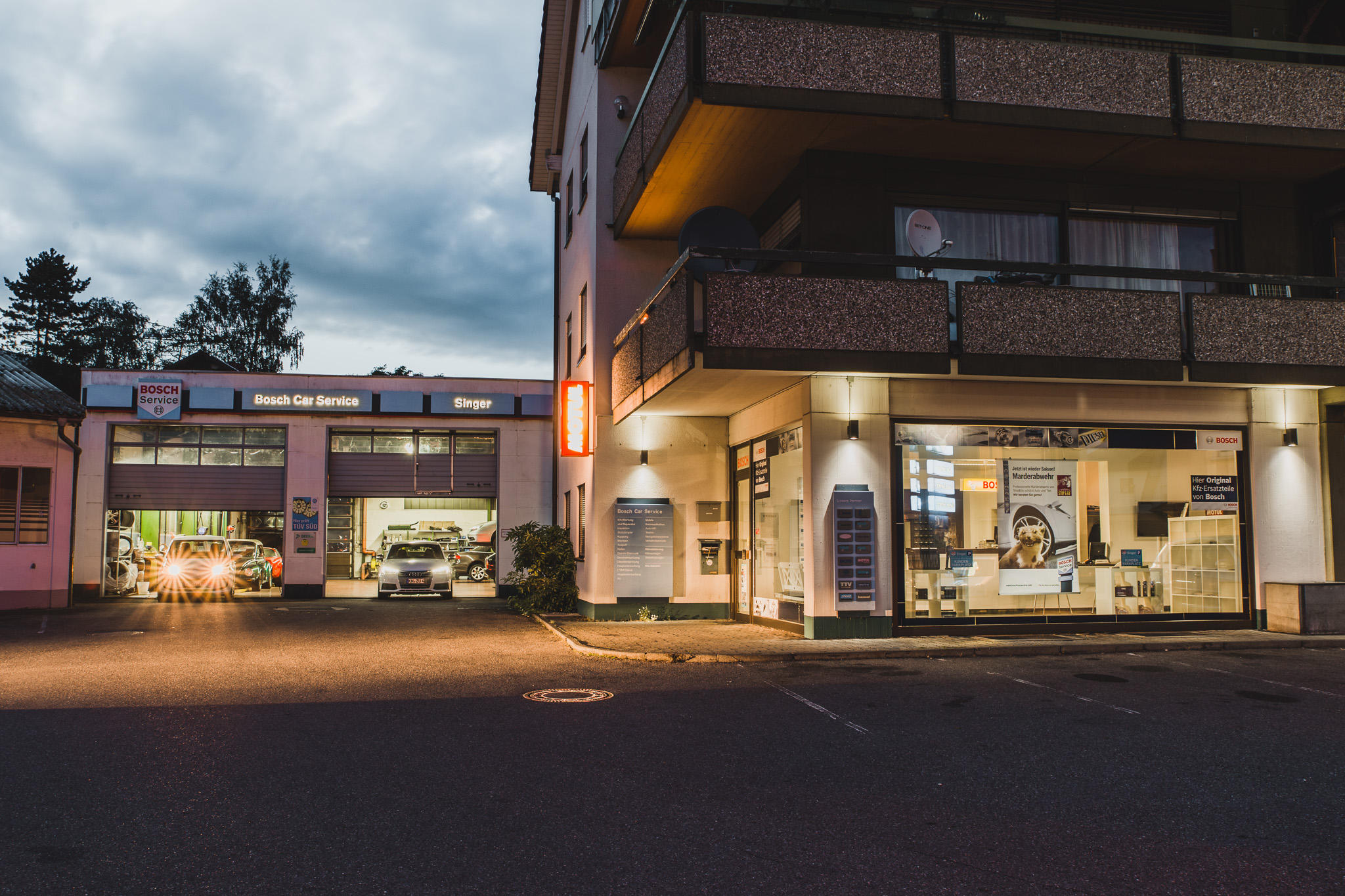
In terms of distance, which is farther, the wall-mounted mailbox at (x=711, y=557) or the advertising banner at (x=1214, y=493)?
the wall-mounted mailbox at (x=711, y=557)

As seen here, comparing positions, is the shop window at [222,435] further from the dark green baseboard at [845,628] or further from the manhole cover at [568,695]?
the manhole cover at [568,695]

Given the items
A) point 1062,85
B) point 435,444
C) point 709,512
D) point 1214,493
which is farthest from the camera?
point 435,444

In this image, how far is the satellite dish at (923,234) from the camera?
13.4 meters

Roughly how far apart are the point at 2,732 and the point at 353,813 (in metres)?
4.21

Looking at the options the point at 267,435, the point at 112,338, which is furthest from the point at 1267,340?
the point at 112,338

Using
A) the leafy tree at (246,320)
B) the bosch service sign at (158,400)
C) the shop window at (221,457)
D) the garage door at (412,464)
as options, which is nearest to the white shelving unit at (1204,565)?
the garage door at (412,464)

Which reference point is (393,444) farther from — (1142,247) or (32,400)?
(1142,247)

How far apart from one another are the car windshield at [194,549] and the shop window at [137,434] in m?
2.74

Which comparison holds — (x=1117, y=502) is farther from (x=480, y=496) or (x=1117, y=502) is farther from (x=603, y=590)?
(x=480, y=496)

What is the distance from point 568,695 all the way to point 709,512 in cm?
815

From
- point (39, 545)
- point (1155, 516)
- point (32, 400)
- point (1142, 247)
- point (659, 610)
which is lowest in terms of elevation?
point (659, 610)

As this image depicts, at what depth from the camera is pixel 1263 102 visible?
527 inches

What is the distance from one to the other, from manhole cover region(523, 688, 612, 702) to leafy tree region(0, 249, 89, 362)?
65883 millimetres

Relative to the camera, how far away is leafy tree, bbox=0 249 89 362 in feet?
207
